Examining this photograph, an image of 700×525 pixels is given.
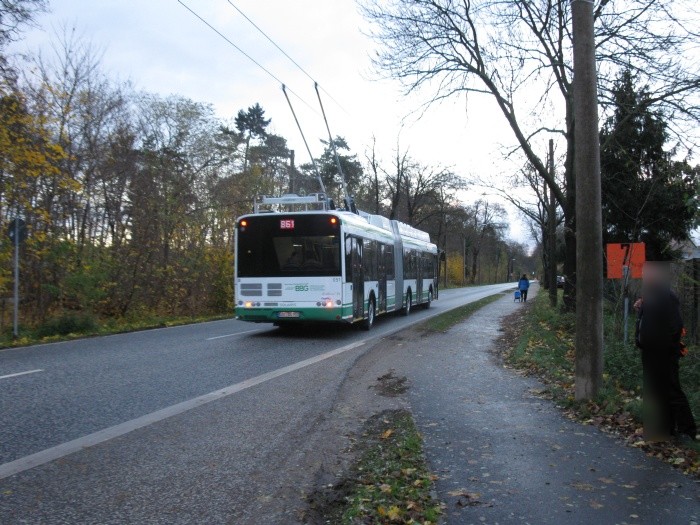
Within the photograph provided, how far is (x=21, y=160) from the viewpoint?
1420 cm

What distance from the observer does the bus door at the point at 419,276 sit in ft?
83.4

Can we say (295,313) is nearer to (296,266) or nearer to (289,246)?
(296,266)

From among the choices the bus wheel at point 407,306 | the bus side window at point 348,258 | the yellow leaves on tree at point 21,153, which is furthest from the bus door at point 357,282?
the yellow leaves on tree at point 21,153

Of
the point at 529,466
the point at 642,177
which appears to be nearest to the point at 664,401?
the point at 529,466

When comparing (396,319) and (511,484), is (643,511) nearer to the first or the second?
(511,484)

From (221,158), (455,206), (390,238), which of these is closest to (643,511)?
(390,238)

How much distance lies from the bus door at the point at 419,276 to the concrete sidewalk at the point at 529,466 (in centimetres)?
1669

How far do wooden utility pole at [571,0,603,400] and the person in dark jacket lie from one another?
992 millimetres

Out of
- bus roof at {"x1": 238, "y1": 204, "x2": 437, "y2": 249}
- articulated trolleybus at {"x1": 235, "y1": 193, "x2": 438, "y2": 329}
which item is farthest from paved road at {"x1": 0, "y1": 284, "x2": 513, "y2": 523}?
bus roof at {"x1": 238, "y1": 204, "x2": 437, "y2": 249}

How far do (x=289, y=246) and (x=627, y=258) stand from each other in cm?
742

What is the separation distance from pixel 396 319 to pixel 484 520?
17556 mm

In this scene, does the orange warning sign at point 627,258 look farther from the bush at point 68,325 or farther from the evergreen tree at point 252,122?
the evergreen tree at point 252,122

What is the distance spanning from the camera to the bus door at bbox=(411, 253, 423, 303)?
25411 millimetres

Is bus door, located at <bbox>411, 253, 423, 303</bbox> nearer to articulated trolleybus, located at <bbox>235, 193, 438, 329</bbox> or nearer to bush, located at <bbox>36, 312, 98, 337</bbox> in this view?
articulated trolleybus, located at <bbox>235, 193, 438, 329</bbox>
